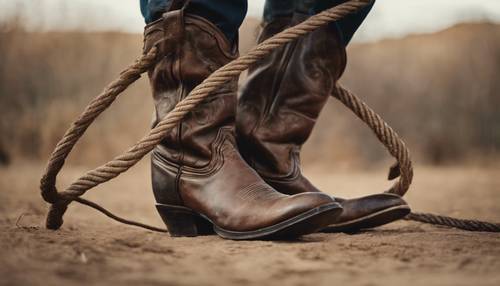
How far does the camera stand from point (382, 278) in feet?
2.81

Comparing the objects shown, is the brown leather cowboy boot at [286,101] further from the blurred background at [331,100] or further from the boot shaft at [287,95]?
the blurred background at [331,100]

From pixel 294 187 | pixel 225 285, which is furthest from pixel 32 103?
pixel 225 285

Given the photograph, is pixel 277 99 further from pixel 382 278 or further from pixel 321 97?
pixel 382 278

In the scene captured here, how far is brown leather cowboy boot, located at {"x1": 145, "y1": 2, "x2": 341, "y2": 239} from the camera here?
50.8 inches

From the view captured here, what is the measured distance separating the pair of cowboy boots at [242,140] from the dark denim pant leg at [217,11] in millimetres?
24

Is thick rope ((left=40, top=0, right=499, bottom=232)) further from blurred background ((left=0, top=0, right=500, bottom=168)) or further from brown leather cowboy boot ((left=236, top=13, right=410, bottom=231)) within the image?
blurred background ((left=0, top=0, right=500, bottom=168))

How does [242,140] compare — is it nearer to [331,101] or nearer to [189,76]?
[189,76]

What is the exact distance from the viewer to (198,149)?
4.45ft

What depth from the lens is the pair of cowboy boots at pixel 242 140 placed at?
123 cm

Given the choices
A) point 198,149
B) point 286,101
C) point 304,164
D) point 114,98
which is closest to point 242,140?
point 286,101

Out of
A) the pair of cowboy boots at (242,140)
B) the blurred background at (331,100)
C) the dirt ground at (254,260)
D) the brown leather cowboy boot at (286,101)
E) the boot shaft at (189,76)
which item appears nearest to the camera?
the dirt ground at (254,260)

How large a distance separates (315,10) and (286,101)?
297 mm

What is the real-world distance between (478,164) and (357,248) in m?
7.33

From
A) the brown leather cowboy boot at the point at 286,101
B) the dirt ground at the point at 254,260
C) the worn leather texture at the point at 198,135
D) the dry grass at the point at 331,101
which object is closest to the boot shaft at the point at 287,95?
the brown leather cowboy boot at the point at 286,101
